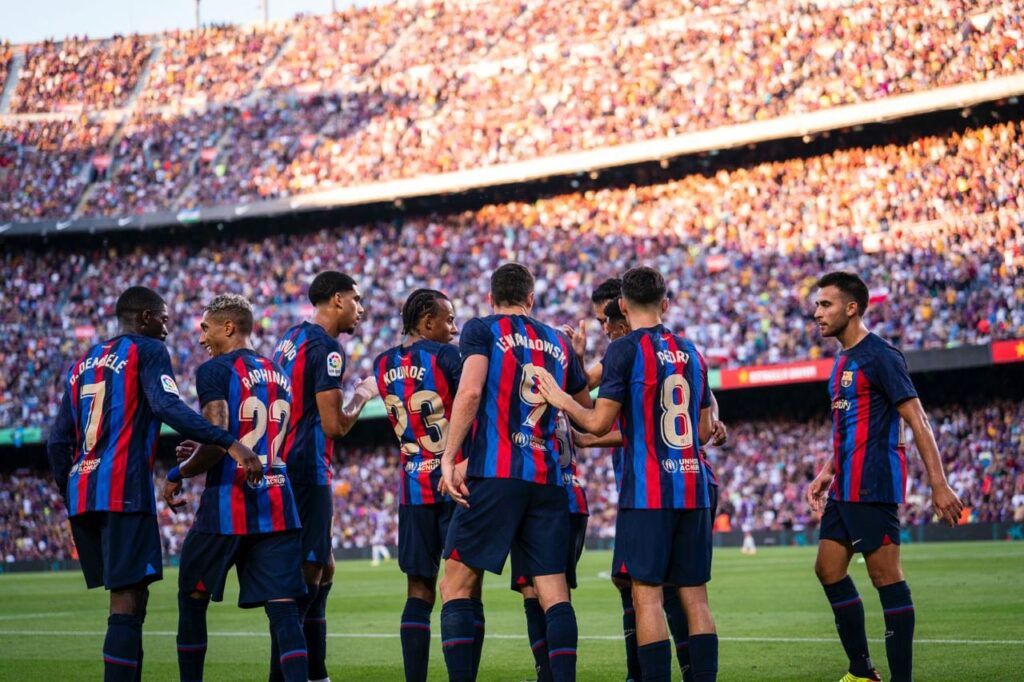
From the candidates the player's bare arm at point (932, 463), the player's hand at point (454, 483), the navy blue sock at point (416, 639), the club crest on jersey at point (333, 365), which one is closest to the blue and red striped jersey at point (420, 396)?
the club crest on jersey at point (333, 365)

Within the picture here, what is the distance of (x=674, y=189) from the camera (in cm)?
4044

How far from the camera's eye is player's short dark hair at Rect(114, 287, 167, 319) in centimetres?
786

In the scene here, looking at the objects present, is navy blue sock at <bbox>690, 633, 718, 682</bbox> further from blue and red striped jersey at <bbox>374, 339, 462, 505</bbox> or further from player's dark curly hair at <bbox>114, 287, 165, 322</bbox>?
player's dark curly hair at <bbox>114, 287, 165, 322</bbox>

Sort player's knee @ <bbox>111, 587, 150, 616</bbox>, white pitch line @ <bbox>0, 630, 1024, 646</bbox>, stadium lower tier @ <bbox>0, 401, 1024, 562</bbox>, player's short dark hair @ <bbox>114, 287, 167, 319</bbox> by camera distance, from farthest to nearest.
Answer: stadium lower tier @ <bbox>0, 401, 1024, 562</bbox>, white pitch line @ <bbox>0, 630, 1024, 646</bbox>, player's short dark hair @ <bbox>114, 287, 167, 319</bbox>, player's knee @ <bbox>111, 587, 150, 616</bbox>

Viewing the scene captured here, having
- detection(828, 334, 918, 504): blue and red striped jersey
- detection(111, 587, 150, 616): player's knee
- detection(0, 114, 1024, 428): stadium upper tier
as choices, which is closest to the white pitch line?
detection(828, 334, 918, 504): blue and red striped jersey

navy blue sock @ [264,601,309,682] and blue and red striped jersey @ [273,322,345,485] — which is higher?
blue and red striped jersey @ [273,322,345,485]

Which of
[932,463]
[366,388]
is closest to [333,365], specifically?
[366,388]

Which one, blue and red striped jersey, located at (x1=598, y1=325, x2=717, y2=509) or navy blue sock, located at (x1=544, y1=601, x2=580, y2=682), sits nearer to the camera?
navy blue sock, located at (x1=544, y1=601, x2=580, y2=682)

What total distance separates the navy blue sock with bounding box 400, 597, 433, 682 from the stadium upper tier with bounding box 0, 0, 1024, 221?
30146mm

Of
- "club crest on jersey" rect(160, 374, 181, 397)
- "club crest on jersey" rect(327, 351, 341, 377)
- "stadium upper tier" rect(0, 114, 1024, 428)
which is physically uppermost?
"stadium upper tier" rect(0, 114, 1024, 428)

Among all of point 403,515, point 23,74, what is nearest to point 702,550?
point 403,515

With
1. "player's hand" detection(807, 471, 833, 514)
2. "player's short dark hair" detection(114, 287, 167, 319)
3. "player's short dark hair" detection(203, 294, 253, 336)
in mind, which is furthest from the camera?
"player's hand" detection(807, 471, 833, 514)

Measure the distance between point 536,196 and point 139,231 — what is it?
15703 mm

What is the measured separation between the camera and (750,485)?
115 feet
